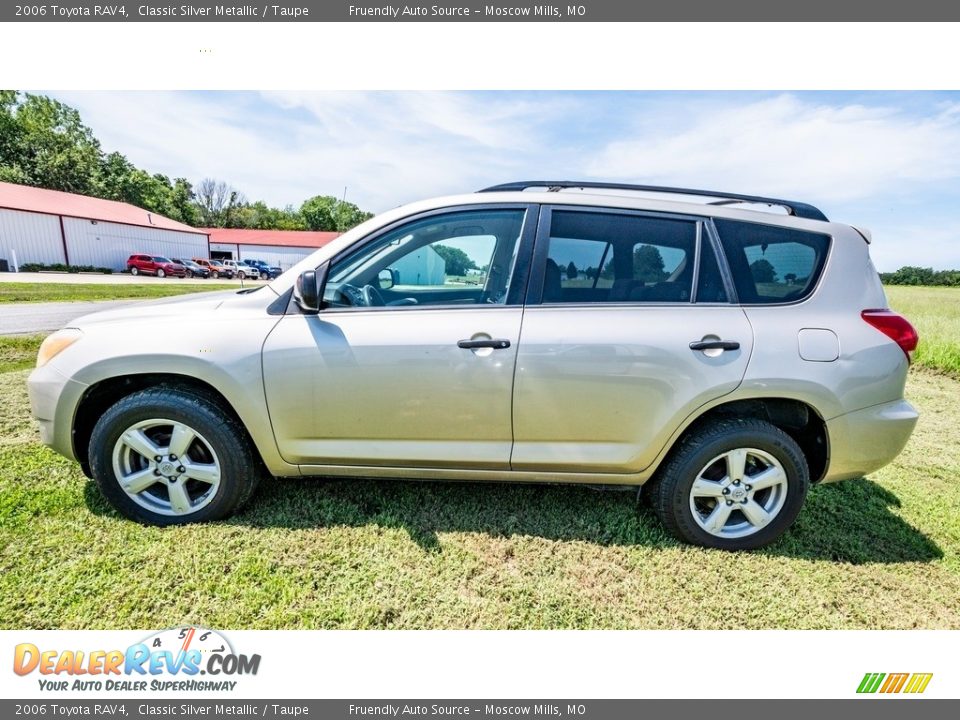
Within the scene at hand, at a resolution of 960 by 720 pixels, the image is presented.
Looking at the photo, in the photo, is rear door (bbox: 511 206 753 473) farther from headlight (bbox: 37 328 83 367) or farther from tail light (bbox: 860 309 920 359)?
Result: headlight (bbox: 37 328 83 367)

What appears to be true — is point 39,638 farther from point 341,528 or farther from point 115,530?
point 341,528

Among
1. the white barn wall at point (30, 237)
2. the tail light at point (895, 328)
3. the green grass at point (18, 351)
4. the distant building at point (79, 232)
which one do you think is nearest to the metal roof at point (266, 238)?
the distant building at point (79, 232)

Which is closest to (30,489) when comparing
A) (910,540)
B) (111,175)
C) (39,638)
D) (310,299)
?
(39,638)

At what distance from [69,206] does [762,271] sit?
40275mm

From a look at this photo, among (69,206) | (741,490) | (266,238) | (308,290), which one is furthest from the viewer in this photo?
(266,238)

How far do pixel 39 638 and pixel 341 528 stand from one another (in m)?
1.27

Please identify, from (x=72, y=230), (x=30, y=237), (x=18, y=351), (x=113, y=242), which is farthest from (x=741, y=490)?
(x=113, y=242)

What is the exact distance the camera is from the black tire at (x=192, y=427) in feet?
7.68

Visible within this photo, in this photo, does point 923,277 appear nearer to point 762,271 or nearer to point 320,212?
point 762,271

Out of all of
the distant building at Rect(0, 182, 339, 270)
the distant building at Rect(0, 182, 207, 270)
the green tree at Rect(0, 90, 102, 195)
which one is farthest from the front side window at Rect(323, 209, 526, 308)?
the green tree at Rect(0, 90, 102, 195)

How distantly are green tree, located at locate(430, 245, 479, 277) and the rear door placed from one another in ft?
1.37

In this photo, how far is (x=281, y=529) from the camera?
8.23 ft

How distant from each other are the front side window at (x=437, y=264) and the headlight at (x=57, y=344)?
1.38 m

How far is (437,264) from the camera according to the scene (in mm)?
2617
